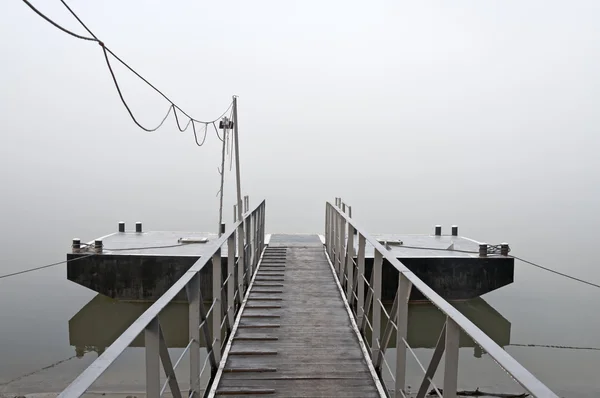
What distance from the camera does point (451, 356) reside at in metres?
1.95

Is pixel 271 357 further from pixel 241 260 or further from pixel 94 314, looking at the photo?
pixel 94 314

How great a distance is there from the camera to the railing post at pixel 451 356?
1.94 metres

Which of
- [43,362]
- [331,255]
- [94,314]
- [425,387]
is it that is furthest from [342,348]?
[94,314]

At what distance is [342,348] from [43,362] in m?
6.50

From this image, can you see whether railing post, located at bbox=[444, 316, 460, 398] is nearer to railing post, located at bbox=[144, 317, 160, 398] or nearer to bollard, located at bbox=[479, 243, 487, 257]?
railing post, located at bbox=[144, 317, 160, 398]

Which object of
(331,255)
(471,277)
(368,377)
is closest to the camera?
(368,377)

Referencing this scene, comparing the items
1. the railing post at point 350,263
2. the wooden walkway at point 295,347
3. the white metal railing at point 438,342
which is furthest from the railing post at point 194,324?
the railing post at point 350,263

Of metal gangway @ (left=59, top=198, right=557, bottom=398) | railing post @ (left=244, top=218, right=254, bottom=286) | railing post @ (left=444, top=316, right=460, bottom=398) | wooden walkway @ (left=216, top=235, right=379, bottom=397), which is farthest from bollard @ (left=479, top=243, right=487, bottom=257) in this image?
railing post @ (left=444, top=316, right=460, bottom=398)

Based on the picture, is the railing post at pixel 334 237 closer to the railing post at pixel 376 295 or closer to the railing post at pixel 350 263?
the railing post at pixel 350 263

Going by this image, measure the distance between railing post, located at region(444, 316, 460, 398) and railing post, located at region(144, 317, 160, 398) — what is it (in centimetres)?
113

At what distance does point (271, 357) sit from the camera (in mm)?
3725

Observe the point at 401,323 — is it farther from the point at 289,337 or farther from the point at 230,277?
the point at 230,277

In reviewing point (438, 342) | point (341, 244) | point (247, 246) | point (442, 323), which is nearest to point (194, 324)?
point (438, 342)

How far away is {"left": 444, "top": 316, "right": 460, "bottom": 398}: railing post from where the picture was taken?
1941mm
